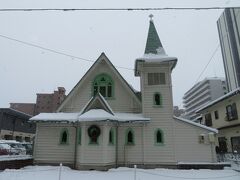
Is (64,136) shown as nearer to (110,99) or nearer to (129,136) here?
(110,99)

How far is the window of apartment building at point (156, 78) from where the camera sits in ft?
60.8

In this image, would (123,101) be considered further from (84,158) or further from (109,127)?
(84,158)

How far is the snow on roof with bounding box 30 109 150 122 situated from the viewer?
15523mm

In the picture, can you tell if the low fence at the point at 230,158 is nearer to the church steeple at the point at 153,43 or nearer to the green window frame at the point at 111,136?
the green window frame at the point at 111,136

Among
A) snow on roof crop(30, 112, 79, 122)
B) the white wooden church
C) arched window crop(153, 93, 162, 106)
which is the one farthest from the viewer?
arched window crop(153, 93, 162, 106)

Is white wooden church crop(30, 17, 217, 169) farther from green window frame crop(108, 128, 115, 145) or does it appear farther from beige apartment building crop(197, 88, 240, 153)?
beige apartment building crop(197, 88, 240, 153)

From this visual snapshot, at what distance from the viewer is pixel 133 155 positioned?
1694 cm

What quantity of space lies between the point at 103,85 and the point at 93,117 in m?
4.62

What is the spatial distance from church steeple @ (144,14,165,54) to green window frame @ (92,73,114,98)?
427cm

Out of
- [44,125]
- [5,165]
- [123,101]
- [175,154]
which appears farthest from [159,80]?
[5,165]

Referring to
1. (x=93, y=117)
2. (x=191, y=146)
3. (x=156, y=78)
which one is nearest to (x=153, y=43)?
(x=156, y=78)

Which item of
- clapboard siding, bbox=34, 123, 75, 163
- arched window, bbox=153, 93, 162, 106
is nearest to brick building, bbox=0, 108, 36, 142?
clapboard siding, bbox=34, 123, 75, 163

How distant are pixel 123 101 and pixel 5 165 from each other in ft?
32.8

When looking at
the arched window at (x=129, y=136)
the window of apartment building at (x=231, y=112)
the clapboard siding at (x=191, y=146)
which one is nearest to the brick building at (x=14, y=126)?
the arched window at (x=129, y=136)
